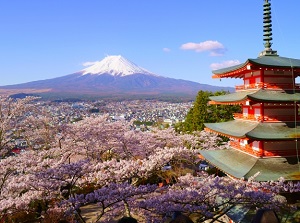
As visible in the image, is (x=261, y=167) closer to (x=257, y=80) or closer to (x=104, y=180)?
(x=257, y=80)

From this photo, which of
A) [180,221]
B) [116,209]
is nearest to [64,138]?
[116,209]

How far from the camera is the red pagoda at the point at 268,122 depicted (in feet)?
35.7

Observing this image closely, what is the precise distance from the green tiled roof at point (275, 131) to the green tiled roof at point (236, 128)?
33 centimetres

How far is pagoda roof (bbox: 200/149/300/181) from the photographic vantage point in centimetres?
1044

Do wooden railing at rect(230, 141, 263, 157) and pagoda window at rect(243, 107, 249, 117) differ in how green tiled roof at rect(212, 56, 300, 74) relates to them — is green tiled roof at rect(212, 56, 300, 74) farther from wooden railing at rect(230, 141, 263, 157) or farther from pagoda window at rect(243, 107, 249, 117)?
wooden railing at rect(230, 141, 263, 157)

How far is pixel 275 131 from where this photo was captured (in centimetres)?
1130

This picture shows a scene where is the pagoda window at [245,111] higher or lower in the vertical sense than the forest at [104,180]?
higher

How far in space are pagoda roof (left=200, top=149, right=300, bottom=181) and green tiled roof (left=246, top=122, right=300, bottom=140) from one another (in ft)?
3.50

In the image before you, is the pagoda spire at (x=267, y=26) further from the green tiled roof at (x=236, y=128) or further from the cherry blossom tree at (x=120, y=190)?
the cherry blossom tree at (x=120, y=190)

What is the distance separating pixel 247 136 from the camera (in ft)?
34.8

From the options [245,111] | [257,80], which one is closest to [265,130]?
[245,111]

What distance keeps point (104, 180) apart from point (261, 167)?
20.2ft

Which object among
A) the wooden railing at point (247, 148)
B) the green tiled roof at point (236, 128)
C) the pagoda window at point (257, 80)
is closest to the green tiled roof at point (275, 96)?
the pagoda window at point (257, 80)

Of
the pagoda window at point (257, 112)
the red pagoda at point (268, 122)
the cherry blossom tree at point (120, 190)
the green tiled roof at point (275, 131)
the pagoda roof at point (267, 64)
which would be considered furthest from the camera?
the pagoda window at point (257, 112)
